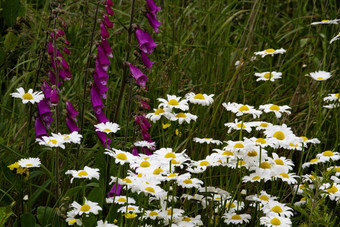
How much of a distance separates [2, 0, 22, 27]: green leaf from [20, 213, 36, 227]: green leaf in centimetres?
124

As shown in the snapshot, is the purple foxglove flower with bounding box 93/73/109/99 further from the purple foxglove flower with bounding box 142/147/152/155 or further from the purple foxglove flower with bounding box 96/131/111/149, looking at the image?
the purple foxglove flower with bounding box 142/147/152/155

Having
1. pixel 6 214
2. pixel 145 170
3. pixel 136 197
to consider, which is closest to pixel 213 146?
pixel 136 197

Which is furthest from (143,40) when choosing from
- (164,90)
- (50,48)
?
(164,90)

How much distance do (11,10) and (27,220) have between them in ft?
4.18

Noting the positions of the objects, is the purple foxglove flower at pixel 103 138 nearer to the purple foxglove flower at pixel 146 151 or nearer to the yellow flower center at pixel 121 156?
the purple foxglove flower at pixel 146 151

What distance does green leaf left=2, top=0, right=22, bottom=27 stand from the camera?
2652 millimetres

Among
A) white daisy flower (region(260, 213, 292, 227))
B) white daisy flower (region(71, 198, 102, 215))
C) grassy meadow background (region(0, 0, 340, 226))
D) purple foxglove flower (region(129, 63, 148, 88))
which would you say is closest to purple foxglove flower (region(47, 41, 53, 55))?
grassy meadow background (region(0, 0, 340, 226))

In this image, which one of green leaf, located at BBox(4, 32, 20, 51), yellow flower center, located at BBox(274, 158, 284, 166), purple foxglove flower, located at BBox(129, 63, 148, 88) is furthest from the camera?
green leaf, located at BBox(4, 32, 20, 51)

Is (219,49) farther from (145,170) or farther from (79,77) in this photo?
(145,170)

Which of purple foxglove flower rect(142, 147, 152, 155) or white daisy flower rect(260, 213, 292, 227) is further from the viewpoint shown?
purple foxglove flower rect(142, 147, 152, 155)

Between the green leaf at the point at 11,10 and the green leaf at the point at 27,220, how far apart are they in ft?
4.07

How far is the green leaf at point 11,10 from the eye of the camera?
2652mm

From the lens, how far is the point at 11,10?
2.67 metres

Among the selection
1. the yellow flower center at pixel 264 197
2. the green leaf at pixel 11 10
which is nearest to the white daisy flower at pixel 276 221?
the yellow flower center at pixel 264 197
